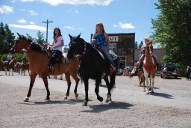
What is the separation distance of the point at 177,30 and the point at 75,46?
124 ft

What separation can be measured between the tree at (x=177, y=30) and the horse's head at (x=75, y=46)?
36.5 meters

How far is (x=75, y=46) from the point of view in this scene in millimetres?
10469

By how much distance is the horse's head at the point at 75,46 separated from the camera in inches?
411

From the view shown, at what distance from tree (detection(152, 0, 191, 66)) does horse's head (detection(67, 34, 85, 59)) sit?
36.5 meters

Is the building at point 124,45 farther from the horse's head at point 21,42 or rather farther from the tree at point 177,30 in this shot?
the horse's head at point 21,42

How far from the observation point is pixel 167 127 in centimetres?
727

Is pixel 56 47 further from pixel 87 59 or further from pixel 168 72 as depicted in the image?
pixel 168 72

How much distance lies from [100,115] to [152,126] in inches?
71.5

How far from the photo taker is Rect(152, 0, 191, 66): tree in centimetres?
4544

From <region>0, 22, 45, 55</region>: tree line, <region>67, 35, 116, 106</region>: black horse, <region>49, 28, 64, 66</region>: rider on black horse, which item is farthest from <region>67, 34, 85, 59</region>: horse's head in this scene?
<region>0, 22, 45, 55</region>: tree line

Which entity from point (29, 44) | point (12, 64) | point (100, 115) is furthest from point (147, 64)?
point (12, 64)

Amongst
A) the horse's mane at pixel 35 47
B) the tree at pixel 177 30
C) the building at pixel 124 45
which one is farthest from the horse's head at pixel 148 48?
the building at pixel 124 45

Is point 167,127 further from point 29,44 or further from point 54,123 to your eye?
point 29,44

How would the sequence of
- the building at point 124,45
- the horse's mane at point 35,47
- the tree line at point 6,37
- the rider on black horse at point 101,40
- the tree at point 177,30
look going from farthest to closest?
the tree line at point 6,37 → the building at point 124,45 → the tree at point 177,30 → the horse's mane at point 35,47 → the rider on black horse at point 101,40
